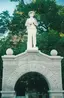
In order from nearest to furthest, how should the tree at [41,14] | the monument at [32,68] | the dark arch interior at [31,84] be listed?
the monument at [32,68]
the dark arch interior at [31,84]
the tree at [41,14]

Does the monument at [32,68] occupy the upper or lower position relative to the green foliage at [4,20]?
lower

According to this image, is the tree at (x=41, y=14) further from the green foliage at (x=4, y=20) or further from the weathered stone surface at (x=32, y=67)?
the weathered stone surface at (x=32, y=67)

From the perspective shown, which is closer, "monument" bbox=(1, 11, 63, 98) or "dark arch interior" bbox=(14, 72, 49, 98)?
"monument" bbox=(1, 11, 63, 98)

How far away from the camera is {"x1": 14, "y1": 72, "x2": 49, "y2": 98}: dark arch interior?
17.9 m

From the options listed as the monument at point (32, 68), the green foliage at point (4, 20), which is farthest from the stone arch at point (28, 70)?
the green foliage at point (4, 20)

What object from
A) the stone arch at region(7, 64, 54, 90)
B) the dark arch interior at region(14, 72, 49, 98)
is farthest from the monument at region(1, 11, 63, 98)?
the dark arch interior at region(14, 72, 49, 98)

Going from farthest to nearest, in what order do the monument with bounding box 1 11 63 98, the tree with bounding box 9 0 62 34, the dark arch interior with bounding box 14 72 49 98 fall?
the tree with bounding box 9 0 62 34 < the dark arch interior with bounding box 14 72 49 98 < the monument with bounding box 1 11 63 98

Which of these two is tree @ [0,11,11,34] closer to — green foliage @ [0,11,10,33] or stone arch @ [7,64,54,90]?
green foliage @ [0,11,10,33]

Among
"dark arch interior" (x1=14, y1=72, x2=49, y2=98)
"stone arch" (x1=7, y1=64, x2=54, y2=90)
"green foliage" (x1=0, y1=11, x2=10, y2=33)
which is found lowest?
"dark arch interior" (x1=14, y1=72, x2=49, y2=98)

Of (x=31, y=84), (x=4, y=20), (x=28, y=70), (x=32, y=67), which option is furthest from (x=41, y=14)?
(x=28, y=70)

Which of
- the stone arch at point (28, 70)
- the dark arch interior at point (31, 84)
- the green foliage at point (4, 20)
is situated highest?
the green foliage at point (4, 20)

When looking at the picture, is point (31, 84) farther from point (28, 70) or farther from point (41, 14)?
point (41, 14)

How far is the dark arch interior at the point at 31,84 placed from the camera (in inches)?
706

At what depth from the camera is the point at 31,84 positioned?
1830 centimetres
